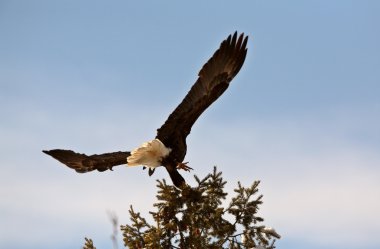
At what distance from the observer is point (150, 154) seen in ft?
32.2

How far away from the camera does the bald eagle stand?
31.7 ft

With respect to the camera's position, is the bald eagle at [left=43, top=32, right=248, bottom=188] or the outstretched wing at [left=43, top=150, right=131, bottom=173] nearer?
the bald eagle at [left=43, top=32, right=248, bottom=188]

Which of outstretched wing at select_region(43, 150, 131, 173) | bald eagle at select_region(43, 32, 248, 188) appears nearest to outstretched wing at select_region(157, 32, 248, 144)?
bald eagle at select_region(43, 32, 248, 188)

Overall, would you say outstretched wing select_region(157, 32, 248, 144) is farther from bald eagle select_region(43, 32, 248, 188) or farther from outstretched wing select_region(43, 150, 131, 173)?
outstretched wing select_region(43, 150, 131, 173)

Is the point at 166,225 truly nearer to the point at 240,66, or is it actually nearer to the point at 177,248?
the point at 177,248

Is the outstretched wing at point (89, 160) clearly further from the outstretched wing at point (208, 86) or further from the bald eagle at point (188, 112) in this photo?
the outstretched wing at point (208, 86)

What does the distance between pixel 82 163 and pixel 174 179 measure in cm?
234

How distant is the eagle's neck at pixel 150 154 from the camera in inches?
381

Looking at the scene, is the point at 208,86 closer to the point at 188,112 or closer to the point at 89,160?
the point at 188,112

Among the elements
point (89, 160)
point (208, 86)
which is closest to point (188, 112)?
point (208, 86)

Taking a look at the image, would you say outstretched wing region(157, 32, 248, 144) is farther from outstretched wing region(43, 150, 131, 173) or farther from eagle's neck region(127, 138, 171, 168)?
outstretched wing region(43, 150, 131, 173)

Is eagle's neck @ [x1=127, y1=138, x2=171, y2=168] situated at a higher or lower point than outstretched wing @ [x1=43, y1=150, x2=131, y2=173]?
lower

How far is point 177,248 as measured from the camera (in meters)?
9.25

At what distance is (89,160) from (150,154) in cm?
166
